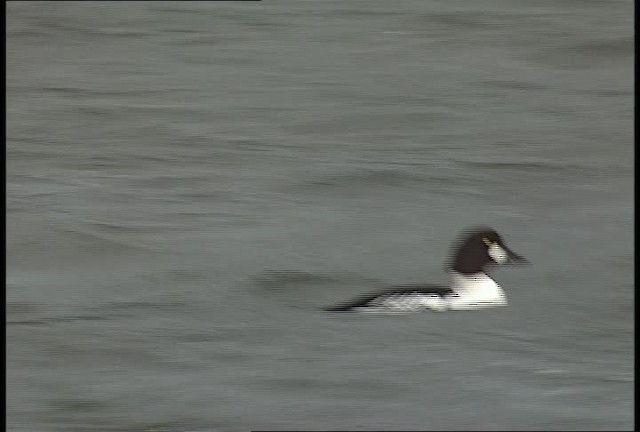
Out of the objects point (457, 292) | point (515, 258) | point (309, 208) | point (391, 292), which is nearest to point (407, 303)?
point (391, 292)

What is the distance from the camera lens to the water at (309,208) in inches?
143

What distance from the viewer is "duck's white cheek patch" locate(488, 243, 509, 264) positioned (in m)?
4.68

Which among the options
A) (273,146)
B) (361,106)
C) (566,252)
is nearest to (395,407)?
(566,252)

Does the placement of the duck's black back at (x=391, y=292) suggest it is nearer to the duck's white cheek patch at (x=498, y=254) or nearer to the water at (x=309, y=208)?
the water at (x=309, y=208)

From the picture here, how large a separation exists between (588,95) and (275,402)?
10.1 ft

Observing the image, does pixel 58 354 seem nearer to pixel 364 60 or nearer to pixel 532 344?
pixel 532 344

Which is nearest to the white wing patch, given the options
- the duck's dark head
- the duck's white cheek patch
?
the duck's dark head

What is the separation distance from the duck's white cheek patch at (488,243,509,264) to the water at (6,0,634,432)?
0.04 metres

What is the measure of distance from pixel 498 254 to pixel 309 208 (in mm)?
772

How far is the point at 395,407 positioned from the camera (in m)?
3.46

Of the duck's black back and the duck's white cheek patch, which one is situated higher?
the duck's white cheek patch

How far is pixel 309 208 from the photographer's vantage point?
499 cm

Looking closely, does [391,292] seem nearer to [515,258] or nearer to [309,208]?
[515,258]

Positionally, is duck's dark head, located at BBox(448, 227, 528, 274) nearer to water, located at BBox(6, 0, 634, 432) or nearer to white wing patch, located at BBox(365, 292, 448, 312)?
water, located at BBox(6, 0, 634, 432)
